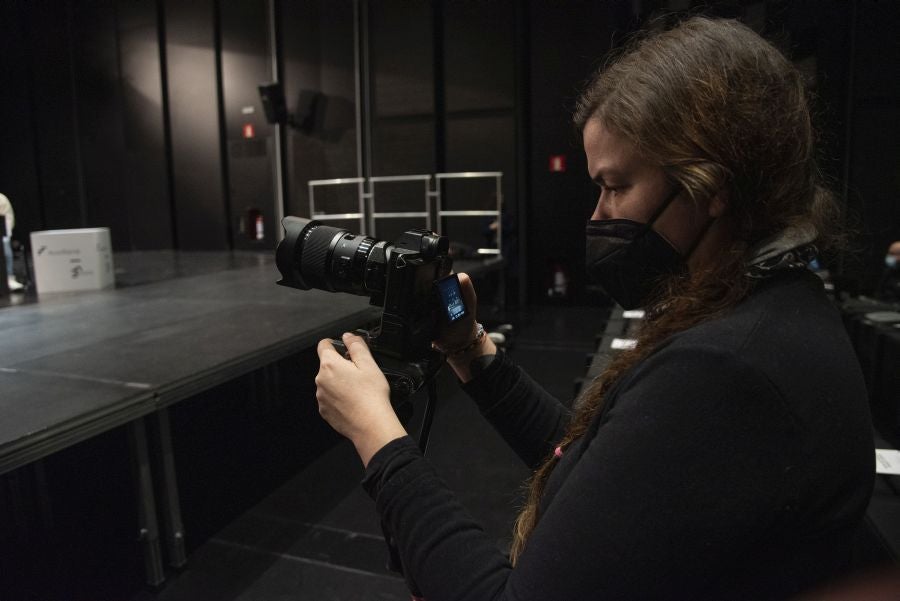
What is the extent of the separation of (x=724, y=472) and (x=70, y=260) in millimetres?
4044

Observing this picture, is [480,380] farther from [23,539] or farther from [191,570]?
[23,539]

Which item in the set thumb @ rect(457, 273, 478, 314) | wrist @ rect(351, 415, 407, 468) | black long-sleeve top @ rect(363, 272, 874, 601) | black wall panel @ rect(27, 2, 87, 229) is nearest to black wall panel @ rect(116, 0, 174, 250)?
black wall panel @ rect(27, 2, 87, 229)

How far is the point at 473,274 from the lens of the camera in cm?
438

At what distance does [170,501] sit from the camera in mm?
1759

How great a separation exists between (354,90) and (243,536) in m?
5.13

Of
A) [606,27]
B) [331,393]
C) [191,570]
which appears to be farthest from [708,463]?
[606,27]

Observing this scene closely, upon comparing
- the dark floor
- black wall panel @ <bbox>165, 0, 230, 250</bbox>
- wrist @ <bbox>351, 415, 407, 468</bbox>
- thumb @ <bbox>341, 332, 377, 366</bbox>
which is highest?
black wall panel @ <bbox>165, 0, 230, 250</bbox>

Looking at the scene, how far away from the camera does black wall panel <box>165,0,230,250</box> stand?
7066 mm

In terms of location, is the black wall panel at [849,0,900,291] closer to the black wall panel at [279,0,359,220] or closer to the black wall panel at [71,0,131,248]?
the black wall panel at [279,0,359,220]

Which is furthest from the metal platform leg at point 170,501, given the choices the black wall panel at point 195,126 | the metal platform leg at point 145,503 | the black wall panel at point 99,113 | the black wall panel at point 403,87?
the black wall panel at point 99,113

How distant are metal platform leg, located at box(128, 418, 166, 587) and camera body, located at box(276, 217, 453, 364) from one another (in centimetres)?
94

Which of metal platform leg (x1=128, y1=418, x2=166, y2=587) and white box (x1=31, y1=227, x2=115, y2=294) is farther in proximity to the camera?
white box (x1=31, y1=227, x2=115, y2=294)

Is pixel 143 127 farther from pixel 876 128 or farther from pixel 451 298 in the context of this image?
pixel 451 298

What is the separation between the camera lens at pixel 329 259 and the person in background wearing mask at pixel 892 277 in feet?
10.8
